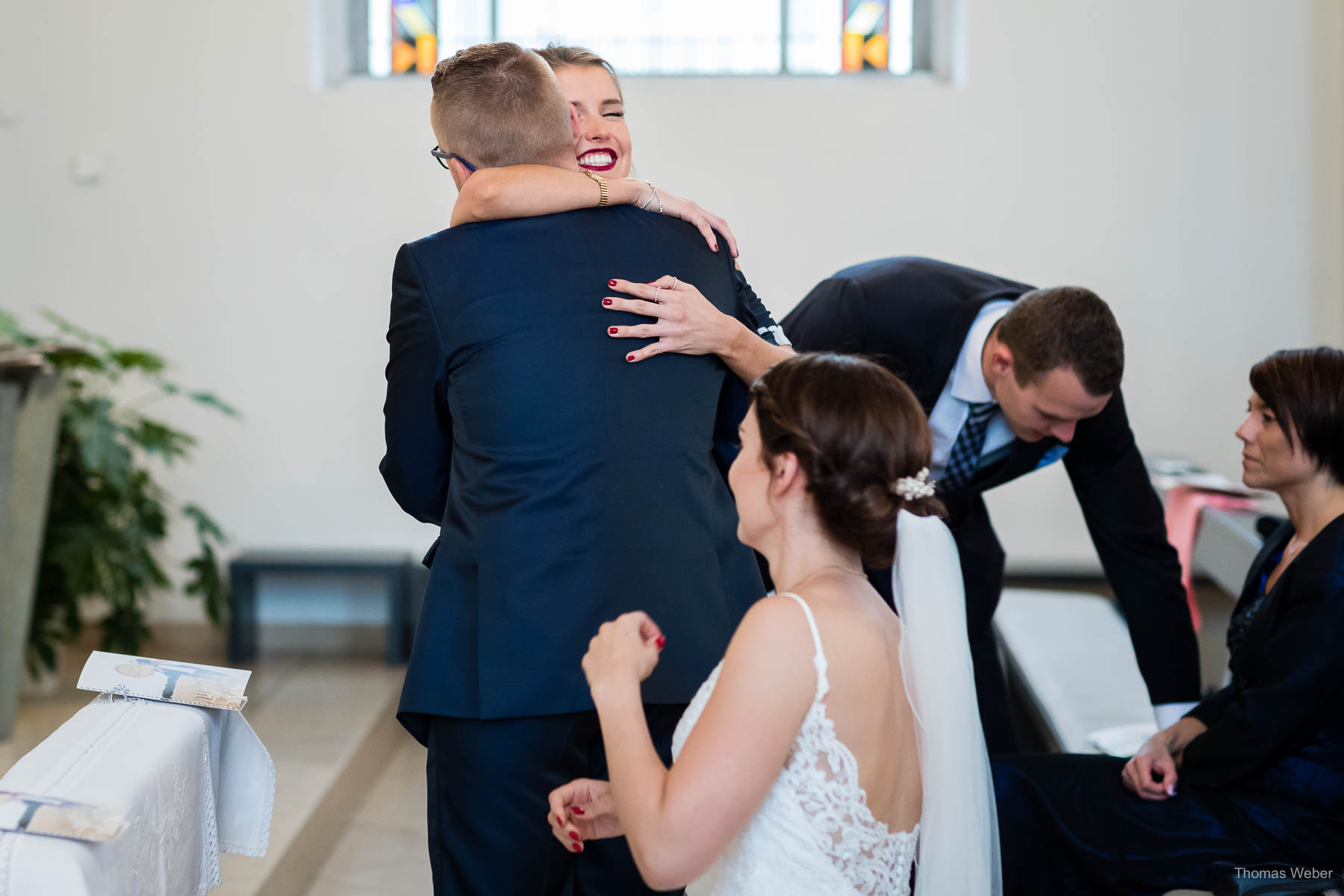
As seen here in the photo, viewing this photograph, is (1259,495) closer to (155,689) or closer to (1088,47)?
(1088,47)

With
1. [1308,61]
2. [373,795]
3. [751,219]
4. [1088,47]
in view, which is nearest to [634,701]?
[373,795]

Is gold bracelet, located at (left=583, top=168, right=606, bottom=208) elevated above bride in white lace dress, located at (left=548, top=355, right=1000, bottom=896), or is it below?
above

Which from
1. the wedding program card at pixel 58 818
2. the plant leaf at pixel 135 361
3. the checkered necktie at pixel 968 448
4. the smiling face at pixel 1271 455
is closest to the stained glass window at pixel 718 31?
the plant leaf at pixel 135 361

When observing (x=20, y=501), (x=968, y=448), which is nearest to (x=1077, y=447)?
(x=968, y=448)

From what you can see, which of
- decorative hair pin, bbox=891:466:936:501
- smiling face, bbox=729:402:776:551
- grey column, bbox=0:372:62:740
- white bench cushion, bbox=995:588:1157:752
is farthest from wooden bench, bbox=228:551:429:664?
decorative hair pin, bbox=891:466:936:501

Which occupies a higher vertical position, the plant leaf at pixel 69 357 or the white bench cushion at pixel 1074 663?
the plant leaf at pixel 69 357

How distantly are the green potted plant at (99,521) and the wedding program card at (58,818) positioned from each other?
3522 millimetres

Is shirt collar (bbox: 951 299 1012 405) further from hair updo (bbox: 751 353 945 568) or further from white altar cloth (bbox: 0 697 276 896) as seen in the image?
white altar cloth (bbox: 0 697 276 896)

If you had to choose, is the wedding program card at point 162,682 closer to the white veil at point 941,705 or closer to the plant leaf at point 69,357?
the white veil at point 941,705

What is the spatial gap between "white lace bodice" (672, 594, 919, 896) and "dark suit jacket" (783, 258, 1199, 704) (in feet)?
4.36

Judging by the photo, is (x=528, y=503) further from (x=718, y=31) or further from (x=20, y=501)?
(x=718, y=31)

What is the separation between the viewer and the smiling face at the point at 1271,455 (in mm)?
2230

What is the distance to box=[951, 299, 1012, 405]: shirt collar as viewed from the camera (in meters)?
2.59

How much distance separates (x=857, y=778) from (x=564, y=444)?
0.53 m
